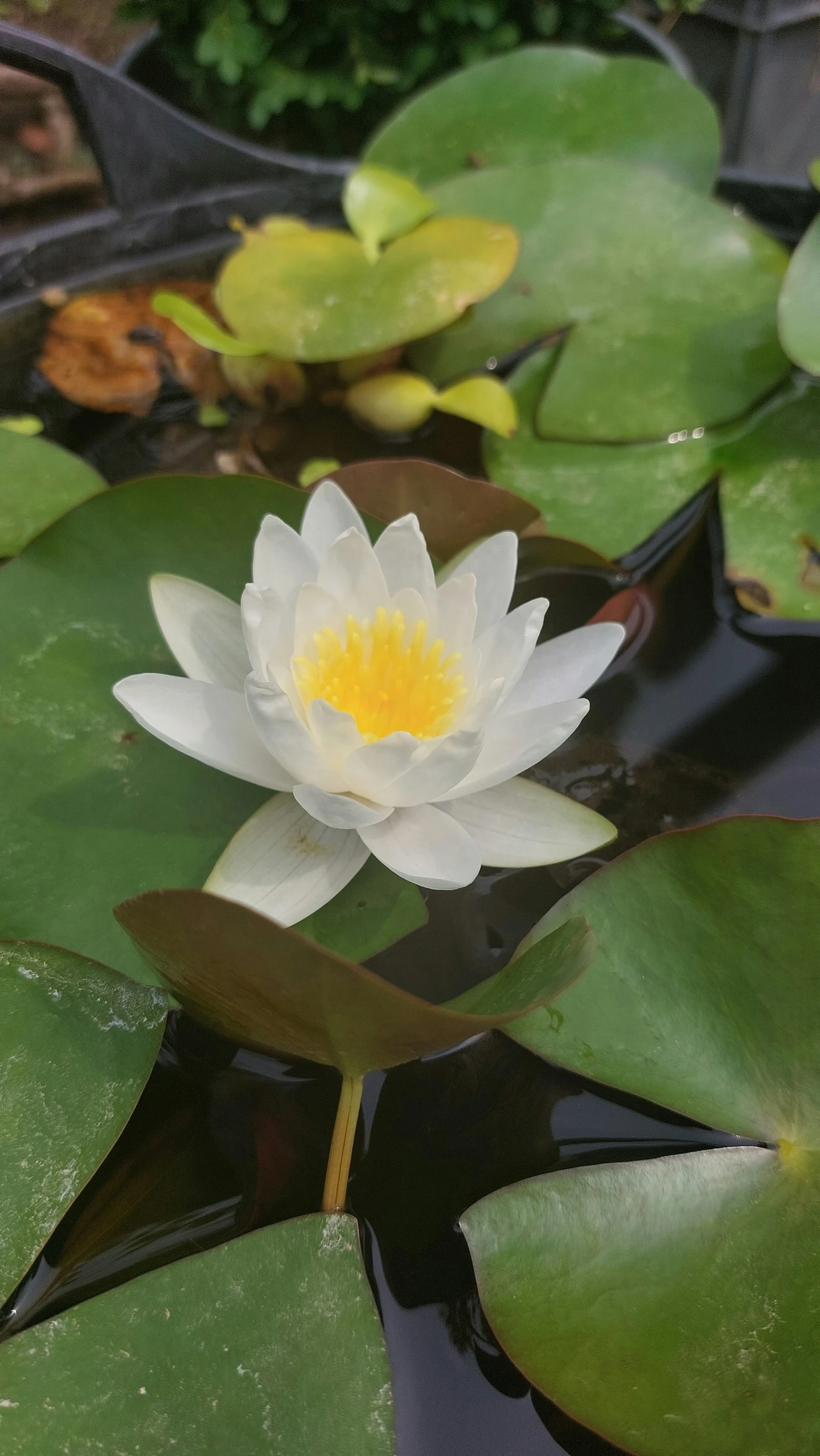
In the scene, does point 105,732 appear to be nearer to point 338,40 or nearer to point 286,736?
point 286,736

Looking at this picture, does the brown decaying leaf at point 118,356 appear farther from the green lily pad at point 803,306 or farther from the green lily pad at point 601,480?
the green lily pad at point 803,306

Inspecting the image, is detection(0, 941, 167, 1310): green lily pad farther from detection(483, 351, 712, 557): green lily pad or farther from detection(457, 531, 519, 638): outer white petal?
detection(483, 351, 712, 557): green lily pad

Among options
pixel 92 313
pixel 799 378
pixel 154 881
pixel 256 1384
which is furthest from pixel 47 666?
pixel 799 378

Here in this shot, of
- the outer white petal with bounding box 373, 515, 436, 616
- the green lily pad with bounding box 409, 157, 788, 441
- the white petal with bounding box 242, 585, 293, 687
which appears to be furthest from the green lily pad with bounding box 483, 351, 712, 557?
the white petal with bounding box 242, 585, 293, 687


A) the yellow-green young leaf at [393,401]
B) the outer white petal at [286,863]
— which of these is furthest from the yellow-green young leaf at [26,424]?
the outer white petal at [286,863]

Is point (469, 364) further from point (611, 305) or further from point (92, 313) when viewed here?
point (92, 313)

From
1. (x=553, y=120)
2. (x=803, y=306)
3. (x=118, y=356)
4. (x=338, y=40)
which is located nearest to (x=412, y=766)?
(x=803, y=306)
